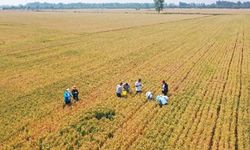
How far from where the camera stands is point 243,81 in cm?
2914

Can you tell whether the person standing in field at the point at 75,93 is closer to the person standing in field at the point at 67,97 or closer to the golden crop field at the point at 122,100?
the golden crop field at the point at 122,100

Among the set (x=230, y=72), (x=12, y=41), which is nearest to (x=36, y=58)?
(x=12, y=41)

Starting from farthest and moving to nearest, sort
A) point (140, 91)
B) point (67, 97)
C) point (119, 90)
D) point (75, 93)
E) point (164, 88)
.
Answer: point (140, 91) → point (119, 90) → point (164, 88) → point (75, 93) → point (67, 97)

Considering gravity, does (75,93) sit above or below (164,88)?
below

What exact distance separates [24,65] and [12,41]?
19682 mm

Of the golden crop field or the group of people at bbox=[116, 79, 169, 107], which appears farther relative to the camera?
the group of people at bbox=[116, 79, 169, 107]

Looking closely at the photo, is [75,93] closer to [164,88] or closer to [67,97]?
[67,97]

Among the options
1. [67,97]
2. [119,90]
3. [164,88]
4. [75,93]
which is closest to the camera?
[67,97]

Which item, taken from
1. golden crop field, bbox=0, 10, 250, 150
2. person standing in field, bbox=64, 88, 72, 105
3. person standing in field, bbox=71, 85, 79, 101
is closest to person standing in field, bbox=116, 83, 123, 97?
golden crop field, bbox=0, 10, 250, 150

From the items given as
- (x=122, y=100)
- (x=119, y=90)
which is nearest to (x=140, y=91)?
(x=119, y=90)

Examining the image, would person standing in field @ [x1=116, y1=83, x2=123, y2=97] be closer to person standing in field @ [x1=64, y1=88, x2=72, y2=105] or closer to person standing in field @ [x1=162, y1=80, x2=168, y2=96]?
person standing in field @ [x1=162, y1=80, x2=168, y2=96]

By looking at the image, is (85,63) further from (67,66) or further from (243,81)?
(243,81)

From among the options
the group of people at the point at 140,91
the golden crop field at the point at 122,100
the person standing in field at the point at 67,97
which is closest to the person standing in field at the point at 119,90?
the group of people at the point at 140,91

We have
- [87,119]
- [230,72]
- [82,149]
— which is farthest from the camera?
[230,72]
